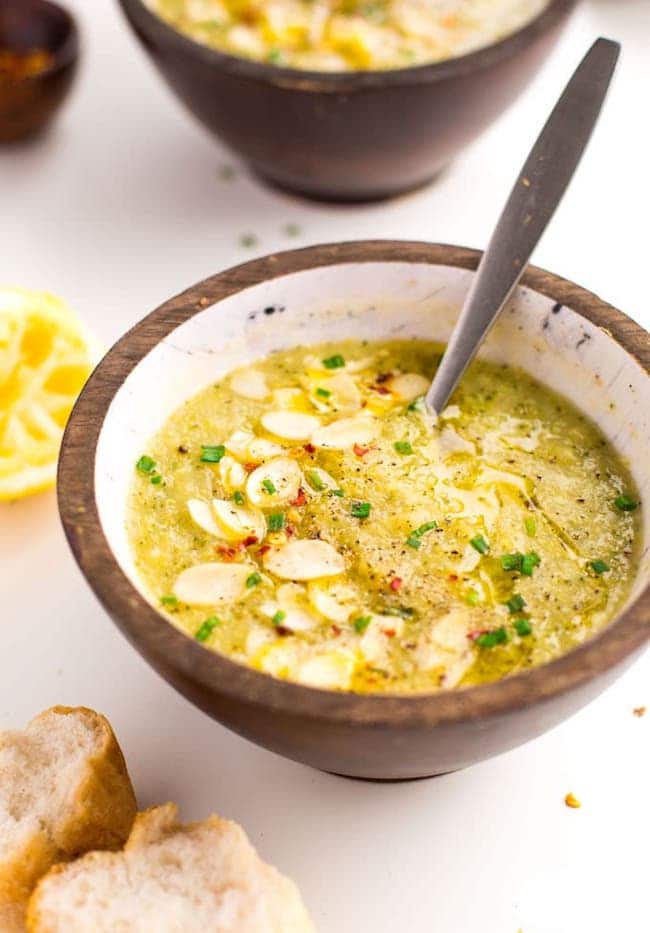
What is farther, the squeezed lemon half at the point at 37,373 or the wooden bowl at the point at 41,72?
the wooden bowl at the point at 41,72

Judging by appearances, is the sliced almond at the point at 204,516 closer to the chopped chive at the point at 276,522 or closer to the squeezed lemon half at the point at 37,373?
the chopped chive at the point at 276,522

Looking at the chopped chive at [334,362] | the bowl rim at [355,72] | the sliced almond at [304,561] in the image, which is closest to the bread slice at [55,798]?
the sliced almond at [304,561]

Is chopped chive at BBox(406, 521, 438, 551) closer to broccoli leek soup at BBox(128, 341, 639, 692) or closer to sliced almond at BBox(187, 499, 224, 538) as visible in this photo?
broccoli leek soup at BBox(128, 341, 639, 692)

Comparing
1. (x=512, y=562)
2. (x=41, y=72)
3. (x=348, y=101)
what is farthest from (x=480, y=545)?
(x=41, y=72)

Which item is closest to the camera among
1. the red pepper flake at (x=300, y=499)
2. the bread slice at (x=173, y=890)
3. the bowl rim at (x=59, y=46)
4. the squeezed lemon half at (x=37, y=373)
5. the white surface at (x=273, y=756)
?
the bread slice at (x=173, y=890)

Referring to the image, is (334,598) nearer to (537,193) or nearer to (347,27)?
(537,193)

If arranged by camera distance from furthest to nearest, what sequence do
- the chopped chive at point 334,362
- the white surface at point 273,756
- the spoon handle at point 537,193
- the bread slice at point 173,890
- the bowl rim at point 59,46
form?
1. the bowl rim at point 59,46
2. the chopped chive at point 334,362
3. the spoon handle at point 537,193
4. the white surface at point 273,756
5. the bread slice at point 173,890
